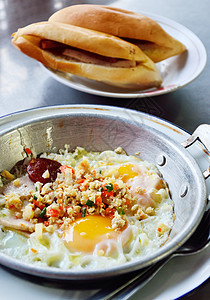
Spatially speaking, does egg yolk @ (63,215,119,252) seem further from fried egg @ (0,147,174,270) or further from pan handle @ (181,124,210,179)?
pan handle @ (181,124,210,179)

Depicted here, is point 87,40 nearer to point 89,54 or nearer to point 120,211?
point 89,54

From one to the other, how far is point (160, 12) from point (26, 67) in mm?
1379

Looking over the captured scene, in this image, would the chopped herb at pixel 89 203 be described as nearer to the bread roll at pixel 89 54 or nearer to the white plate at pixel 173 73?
the white plate at pixel 173 73

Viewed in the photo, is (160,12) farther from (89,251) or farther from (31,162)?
(89,251)

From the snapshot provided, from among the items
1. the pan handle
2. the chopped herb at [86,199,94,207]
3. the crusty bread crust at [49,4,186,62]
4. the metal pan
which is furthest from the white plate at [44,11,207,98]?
the chopped herb at [86,199,94,207]

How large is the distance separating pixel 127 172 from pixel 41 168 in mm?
336

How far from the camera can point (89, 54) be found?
76.1 inches

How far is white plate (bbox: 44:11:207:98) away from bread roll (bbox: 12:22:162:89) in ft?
0.18

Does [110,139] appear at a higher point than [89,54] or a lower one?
lower

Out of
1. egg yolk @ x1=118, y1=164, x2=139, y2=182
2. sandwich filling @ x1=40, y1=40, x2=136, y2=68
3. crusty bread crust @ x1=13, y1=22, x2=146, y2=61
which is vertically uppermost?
crusty bread crust @ x1=13, y1=22, x2=146, y2=61

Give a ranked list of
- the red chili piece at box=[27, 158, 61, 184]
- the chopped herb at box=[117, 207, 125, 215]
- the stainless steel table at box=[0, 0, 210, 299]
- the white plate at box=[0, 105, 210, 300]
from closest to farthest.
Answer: the white plate at box=[0, 105, 210, 300], the chopped herb at box=[117, 207, 125, 215], the red chili piece at box=[27, 158, 61, 184], the stainless steel table at box=[0, 0, 210, 299]

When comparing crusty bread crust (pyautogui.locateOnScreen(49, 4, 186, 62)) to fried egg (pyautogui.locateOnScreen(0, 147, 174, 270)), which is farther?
crusty bread crust (pyautogui.locateOnScreen(49, 4, 186, 62))

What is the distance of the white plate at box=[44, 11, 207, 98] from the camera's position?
73.9 inches

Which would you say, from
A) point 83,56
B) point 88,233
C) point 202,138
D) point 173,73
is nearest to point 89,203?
point 88,233
